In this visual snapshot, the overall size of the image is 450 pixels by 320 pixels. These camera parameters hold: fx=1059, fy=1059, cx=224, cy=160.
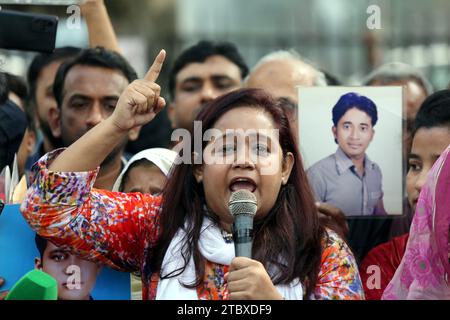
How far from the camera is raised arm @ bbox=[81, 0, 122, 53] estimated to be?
499 centimetres

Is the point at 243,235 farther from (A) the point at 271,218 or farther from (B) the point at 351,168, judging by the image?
(B) the point at 351,168

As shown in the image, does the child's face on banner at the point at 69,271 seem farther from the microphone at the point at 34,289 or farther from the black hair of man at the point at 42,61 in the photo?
the black hair of man at the point at 42,61

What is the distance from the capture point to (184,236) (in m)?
3.56

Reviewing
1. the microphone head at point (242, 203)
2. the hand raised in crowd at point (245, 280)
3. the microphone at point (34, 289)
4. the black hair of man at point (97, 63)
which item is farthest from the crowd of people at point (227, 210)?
the black hair of man at point (97, 63)

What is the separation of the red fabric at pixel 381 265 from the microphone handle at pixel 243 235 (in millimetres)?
854

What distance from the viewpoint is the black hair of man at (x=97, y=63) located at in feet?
15.3

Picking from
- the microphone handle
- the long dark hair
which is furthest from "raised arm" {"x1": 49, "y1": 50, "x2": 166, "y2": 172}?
the microphone handle

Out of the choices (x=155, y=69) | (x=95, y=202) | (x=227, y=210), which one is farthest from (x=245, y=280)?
(x=155, y=69)

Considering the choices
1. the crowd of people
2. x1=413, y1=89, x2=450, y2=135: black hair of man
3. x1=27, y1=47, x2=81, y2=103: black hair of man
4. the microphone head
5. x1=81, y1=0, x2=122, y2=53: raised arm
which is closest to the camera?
the microphone head

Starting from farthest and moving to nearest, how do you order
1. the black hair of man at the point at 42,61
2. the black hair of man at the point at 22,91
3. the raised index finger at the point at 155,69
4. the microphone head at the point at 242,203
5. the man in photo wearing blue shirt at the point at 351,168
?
1. the black hair of man at the point at 42,61
2. the black hair of man at the point at 22,91
3. the man in photo wearing blue shirt at the point at 351,168
4. the raised index finger at the point at 155,69
5. the microphone head at the point at 242,203

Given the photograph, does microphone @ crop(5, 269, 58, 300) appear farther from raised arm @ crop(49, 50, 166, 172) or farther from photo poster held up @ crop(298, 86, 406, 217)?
photo poster held up @ crop(298, 86, 406, 217)

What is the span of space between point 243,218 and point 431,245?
596 mm

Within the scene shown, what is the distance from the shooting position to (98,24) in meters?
5.02

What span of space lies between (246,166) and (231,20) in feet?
41.6
